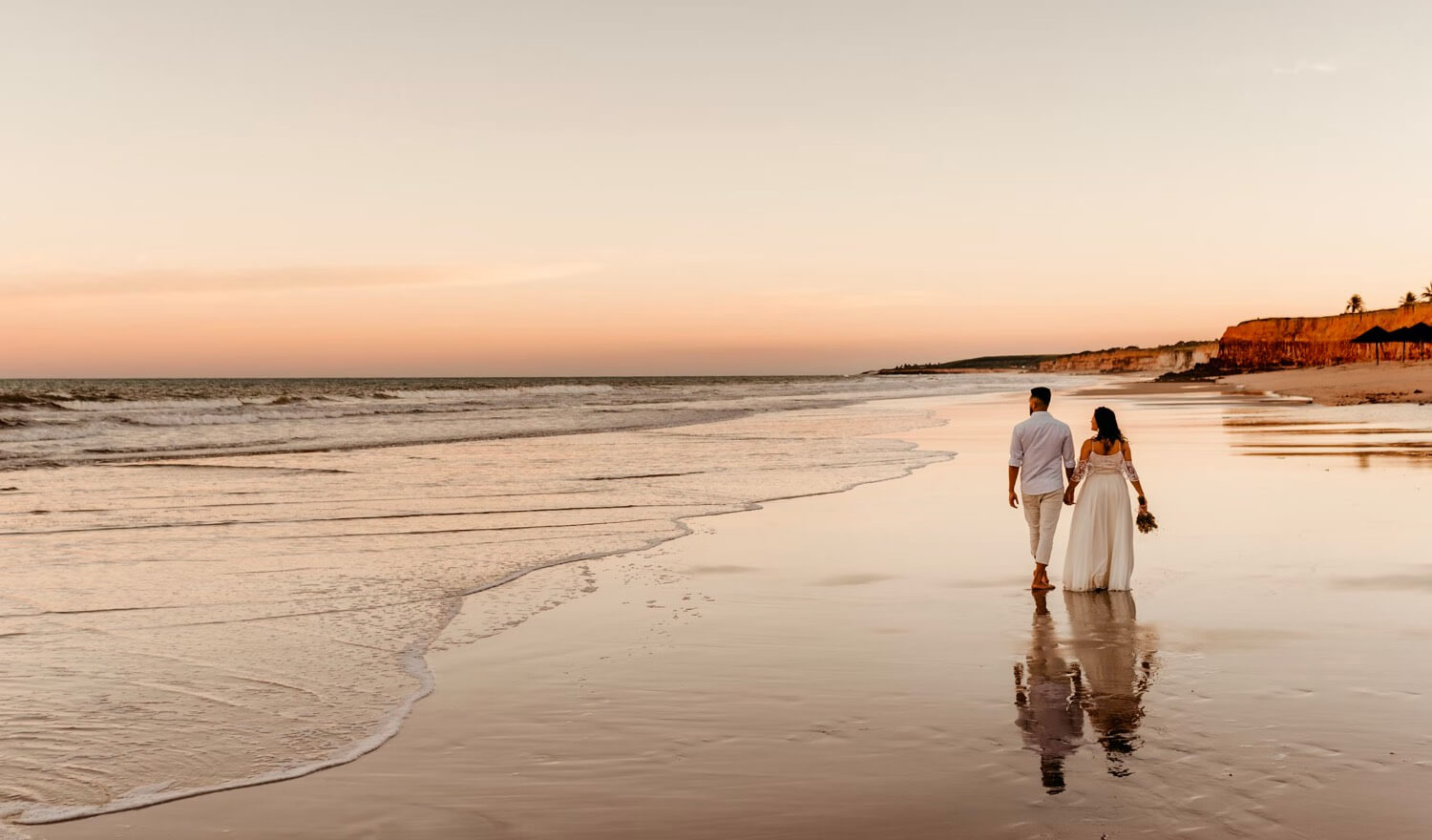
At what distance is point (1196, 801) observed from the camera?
4.32 metres

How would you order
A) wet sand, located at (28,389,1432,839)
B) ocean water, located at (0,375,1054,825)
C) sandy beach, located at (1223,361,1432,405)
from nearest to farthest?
wet sand, located at (28,389,1432,839) < ocean water, located at (0,375,1054,825) < sandy beach, located at (1223,361,1432,405)

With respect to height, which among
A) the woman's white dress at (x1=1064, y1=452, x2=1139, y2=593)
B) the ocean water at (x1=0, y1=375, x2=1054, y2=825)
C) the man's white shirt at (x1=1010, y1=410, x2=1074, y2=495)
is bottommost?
the ocean water at (x1=0, y1=375, x2=1054, y2=825)

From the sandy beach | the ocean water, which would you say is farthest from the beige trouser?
the sandy beach

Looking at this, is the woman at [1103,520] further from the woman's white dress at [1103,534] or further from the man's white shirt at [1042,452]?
the man's white shirt at [1042,452]

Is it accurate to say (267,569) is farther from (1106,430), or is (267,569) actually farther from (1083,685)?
(1106,430)

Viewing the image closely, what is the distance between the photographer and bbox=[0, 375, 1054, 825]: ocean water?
5309 mm

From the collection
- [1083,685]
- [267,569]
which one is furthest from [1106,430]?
[267,569]

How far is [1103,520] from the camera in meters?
8.78

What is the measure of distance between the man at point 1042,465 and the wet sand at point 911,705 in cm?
52

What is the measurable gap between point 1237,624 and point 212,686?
646 cm

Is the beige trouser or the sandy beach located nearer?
the beige trouser

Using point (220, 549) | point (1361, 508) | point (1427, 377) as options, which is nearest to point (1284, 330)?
point (1427, 377)

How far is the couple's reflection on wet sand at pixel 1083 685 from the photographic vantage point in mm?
5008

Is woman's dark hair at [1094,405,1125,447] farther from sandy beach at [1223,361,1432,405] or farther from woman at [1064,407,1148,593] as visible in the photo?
sandy beach at [1223,361,1432,405]
